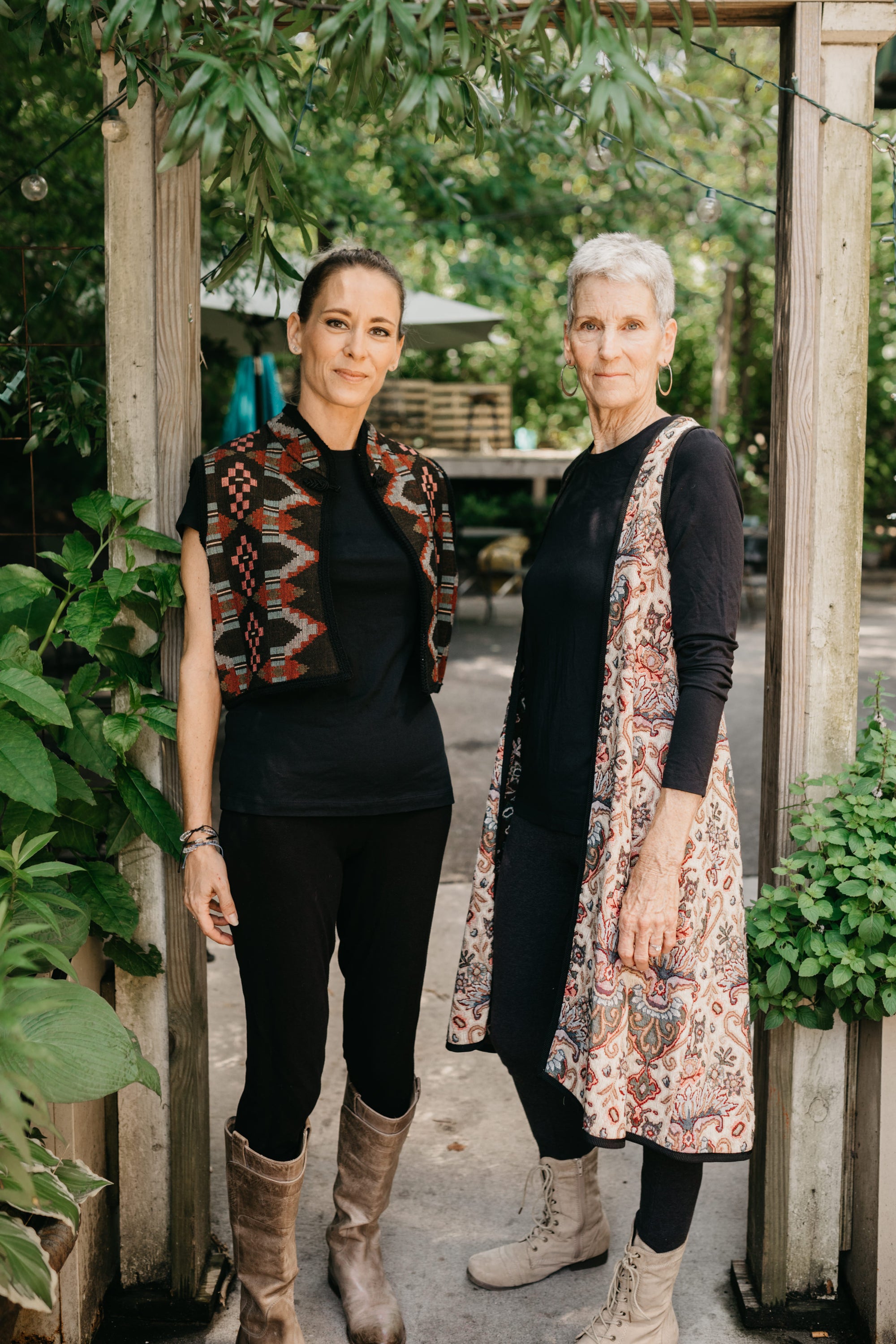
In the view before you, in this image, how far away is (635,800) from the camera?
1.95m

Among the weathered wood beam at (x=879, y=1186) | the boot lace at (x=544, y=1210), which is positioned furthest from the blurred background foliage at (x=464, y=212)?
the boot lace at (x=544, y=1210)

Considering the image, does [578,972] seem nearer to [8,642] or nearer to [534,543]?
[8,642]

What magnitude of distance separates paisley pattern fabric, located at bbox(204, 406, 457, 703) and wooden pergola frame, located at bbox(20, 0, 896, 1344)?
0.29 m

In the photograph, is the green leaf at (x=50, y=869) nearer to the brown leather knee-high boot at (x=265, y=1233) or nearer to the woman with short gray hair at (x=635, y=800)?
the brown leather knee-high boot at (x=265, y=1233)

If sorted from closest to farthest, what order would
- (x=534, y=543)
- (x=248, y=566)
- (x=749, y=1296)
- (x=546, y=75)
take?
(x=248, y=566) → (x=546, y=75) → (x=749, y=1296) → (x=534, y=543)

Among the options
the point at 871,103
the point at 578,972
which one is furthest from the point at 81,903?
the point at 871,103

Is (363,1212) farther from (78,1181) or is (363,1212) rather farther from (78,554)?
(78,554)

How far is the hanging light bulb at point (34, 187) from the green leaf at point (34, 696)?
4.56 ft

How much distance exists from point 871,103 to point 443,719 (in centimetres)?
546

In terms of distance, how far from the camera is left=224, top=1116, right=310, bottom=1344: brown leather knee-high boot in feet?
6.85

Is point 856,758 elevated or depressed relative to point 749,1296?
elevated

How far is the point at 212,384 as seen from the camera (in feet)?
25.5

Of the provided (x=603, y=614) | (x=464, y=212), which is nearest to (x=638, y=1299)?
(x=603, y=614)

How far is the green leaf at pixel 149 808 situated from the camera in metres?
2.11
